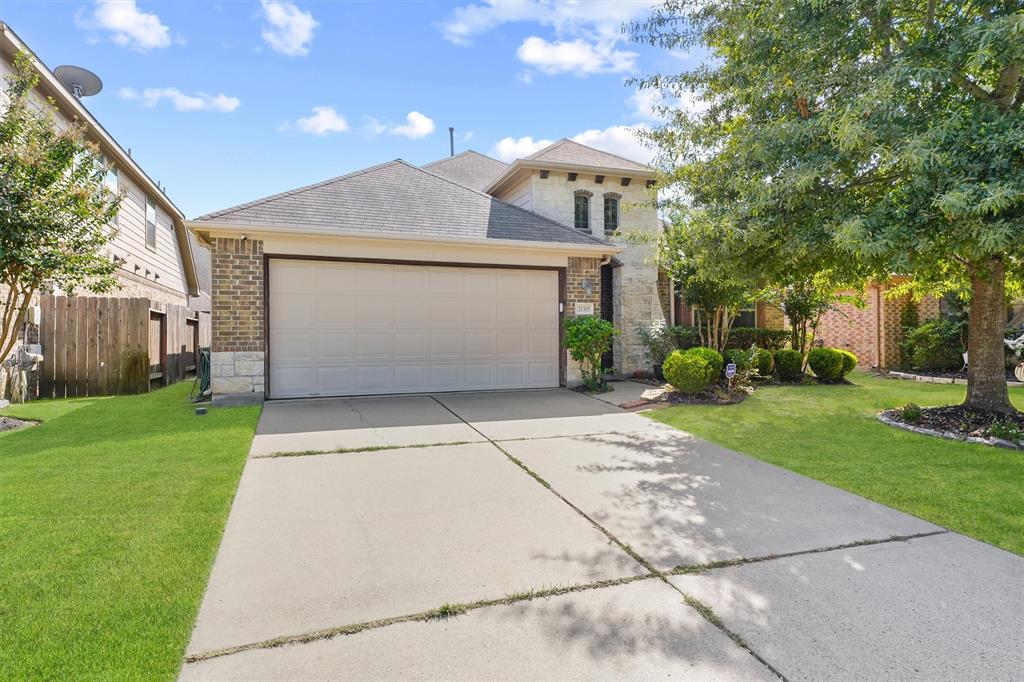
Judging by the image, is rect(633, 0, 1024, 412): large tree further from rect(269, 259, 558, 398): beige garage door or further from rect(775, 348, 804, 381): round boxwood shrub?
rect(269, 259, 558, 398): beige garage door

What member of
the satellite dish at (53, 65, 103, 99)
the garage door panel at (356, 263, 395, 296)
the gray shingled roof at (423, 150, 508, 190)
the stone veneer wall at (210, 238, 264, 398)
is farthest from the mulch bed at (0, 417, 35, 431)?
the gray shingled roof at (423, 150, 508, 190)

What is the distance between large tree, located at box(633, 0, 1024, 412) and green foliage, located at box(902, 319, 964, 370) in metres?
5.22

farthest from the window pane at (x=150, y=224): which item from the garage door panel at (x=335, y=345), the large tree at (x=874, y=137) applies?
the large tree at (x=874, y=137)

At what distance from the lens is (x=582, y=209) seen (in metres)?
12.9

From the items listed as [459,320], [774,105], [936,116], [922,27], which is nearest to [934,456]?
[936,116]

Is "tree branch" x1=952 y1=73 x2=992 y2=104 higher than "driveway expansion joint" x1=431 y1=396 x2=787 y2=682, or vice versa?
"tree branch" x1=952 y1=73 x2=992 y2=104

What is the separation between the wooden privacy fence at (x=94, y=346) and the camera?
9523mm

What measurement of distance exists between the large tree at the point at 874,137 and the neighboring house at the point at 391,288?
371cm

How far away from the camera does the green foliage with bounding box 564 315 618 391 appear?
10.1 meters

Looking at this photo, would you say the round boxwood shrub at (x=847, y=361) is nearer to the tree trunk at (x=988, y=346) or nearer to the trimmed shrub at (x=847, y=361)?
the trimmed shrub at (x=847, y=361)

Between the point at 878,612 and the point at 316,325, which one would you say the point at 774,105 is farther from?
the point at 316,325

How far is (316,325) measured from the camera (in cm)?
930

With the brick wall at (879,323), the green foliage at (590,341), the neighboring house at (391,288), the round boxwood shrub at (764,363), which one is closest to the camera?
the neighboring house at (391,288)

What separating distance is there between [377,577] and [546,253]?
27.3 feet
